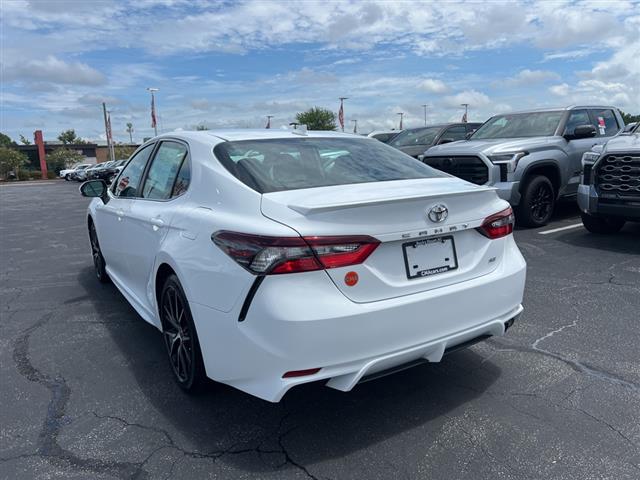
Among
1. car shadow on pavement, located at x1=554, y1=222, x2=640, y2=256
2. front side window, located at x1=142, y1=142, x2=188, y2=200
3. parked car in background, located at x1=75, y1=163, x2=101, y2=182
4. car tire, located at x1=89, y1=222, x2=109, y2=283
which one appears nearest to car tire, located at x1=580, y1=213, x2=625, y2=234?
car shadow on pavement, located at x1=554, y1=222, x2=640, y2=256

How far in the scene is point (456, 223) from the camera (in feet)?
9.24

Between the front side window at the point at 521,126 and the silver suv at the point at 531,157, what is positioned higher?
the front side window at the point at 521,126

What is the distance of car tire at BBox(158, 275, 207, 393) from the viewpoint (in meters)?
2.99

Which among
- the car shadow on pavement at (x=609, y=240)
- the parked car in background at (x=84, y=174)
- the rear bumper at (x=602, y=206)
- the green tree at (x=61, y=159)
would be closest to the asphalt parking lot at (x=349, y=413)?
the rear bumper at (x=602, y=206)

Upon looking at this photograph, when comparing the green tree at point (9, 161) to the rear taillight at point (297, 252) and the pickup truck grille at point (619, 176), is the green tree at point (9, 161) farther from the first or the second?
the rear taillight at point (297, 252)

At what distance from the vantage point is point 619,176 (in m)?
6.51

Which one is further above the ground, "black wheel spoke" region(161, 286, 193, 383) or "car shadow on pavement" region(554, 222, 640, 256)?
"black wheel spoke" region(161, 286, 193, 383)

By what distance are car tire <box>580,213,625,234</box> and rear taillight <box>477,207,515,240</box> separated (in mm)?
4847

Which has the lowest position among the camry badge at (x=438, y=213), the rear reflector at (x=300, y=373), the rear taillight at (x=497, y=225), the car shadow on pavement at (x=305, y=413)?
the car shadow on pavement at (x=305, y=413)

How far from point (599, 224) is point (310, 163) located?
224 inches

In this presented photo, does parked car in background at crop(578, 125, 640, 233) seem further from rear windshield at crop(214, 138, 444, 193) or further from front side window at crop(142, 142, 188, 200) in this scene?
front side window at crop(142, 142, 188, 200)

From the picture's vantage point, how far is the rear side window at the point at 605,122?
9.50 metres

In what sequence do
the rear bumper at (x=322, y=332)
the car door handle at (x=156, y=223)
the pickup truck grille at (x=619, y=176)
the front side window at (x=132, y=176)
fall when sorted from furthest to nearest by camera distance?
1. the pickup truck grille at (x=619, y=176)
2. the front side window at (x=132, y=176)
3. the car door handle at (x=156, y=223)
4. the rear bumper at (x=322, y=332)

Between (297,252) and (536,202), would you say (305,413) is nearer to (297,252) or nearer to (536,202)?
(297,252)
